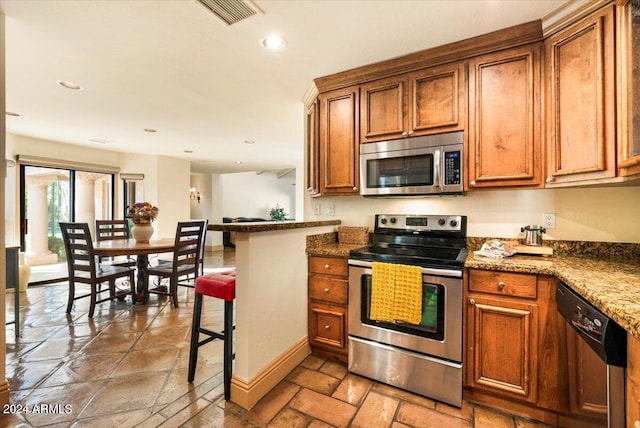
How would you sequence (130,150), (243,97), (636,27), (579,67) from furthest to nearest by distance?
1. (130,150)
2. (243,97)
3. (579,67)
4. (636,27)

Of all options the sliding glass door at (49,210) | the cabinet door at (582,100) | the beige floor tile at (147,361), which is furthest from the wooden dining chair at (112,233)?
the cabinet door at (582,100)

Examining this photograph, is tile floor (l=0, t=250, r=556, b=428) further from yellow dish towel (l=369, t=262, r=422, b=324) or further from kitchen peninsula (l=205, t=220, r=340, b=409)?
yellow dish towel (l=369, t=262, r=422, b=324)

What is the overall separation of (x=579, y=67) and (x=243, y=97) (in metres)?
2.54

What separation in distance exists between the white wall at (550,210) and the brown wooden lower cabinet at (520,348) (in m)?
0.67

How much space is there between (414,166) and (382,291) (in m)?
0.94

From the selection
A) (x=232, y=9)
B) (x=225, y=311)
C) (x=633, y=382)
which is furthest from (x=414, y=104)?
(x=225, y=311)

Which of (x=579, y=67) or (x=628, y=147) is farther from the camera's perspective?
(x=579, y=67)

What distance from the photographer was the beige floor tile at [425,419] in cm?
154

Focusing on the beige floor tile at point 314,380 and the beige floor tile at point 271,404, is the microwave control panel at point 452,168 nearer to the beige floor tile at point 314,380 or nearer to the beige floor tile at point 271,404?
the beige floor tile at point 314,380

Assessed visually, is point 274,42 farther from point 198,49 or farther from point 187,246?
point 187,246

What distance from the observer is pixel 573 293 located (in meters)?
1.25

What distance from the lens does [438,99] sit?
6.57 feet

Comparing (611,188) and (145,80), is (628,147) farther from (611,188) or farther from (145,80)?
(145,80)

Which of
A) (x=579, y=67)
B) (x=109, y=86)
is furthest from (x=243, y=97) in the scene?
(x=579, y=67)
